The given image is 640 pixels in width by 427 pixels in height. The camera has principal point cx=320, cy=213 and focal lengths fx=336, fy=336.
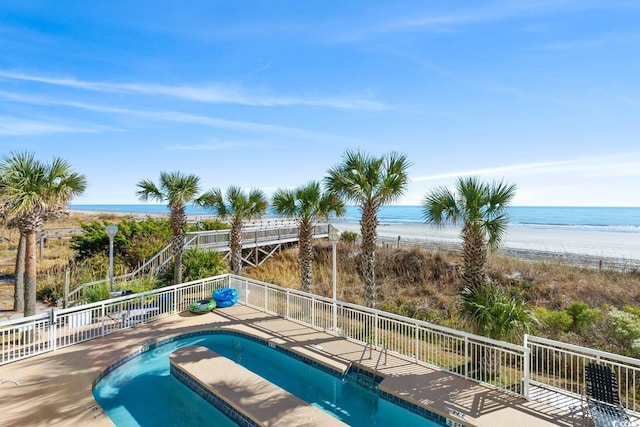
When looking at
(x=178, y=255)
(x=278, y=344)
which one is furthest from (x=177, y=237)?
(x=278, y=344)

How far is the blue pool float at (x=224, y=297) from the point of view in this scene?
10531 mm

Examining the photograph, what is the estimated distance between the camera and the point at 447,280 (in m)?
15.5

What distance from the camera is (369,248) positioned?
10.0 m

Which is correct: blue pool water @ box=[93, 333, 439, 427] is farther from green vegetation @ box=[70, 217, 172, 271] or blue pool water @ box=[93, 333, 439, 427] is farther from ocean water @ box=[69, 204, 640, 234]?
ocean water @ box=[69, 204, 640, 234]

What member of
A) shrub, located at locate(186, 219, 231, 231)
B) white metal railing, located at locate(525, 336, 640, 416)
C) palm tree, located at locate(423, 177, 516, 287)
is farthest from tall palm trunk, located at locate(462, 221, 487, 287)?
shrub, located at locate(186, 219, 231, 231)

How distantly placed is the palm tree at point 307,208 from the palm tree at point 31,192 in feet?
19.3

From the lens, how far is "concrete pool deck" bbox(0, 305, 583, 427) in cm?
476

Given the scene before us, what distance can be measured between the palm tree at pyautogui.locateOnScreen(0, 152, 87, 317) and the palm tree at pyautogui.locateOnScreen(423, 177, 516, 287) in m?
9.26

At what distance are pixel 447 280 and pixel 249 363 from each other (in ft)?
36.2

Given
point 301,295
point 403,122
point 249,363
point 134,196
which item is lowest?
point 249,363

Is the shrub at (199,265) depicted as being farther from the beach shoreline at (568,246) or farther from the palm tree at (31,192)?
the beach shoreline at (568,246)

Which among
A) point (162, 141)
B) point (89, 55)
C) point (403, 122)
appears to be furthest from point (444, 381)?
point (162, 141)

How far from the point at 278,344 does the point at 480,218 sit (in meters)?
5.28

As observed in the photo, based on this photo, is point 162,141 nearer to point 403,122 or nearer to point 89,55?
point 89,55
